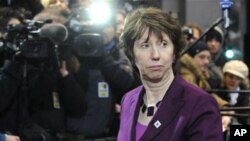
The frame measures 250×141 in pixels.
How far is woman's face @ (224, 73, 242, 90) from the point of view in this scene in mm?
4277

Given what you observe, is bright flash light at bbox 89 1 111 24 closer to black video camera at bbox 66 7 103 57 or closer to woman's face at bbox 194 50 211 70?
black video camera at bbox 66 7 103 57

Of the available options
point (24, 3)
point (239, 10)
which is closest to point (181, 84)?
point (24, 3)

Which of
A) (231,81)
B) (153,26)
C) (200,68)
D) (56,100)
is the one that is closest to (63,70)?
(56,100)

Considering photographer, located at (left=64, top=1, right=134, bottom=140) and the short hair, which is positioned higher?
the short hair

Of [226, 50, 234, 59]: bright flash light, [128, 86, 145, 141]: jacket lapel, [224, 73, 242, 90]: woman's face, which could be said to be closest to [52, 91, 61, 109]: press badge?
[224, 73, 242, 90]: woman's face

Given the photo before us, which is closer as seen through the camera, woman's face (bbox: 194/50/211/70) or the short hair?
the short hair

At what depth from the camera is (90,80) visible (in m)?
3.61

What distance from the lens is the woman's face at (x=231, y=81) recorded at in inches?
168

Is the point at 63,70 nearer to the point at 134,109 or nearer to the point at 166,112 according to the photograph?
the point at 134,109

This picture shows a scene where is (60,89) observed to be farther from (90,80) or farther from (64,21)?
(64,21)

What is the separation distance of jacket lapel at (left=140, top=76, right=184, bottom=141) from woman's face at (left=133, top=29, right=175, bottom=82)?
0.06m

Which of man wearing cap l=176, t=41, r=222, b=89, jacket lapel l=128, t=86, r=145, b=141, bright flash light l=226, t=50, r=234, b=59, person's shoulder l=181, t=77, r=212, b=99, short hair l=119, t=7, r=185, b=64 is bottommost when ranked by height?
bright flash light l=226, t=50, r=234, b=59

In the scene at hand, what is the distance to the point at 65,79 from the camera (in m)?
3.34

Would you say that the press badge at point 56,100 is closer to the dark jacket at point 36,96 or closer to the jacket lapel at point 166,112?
the dark jacket at point 36,96
